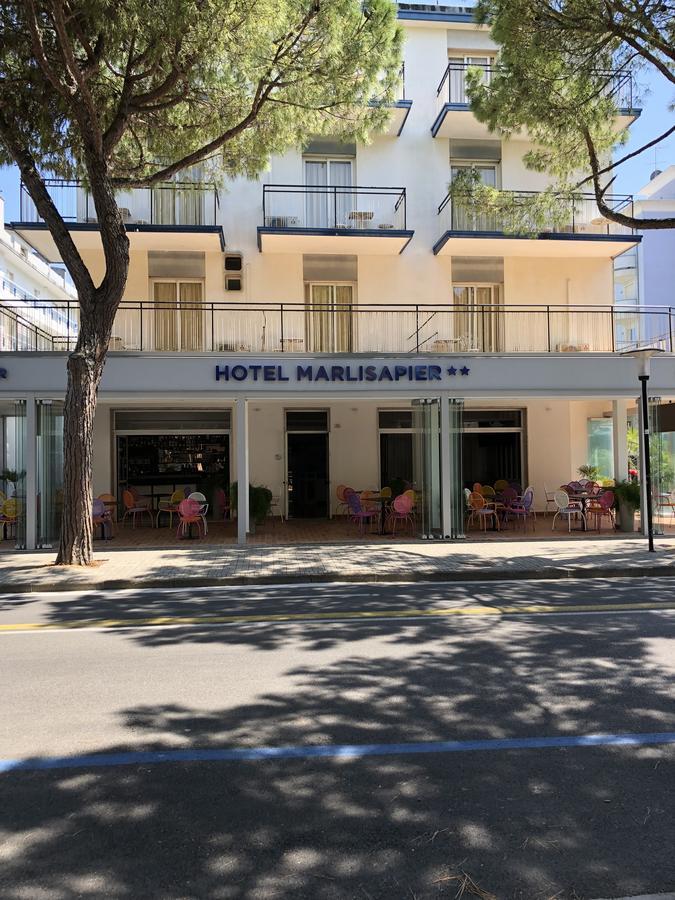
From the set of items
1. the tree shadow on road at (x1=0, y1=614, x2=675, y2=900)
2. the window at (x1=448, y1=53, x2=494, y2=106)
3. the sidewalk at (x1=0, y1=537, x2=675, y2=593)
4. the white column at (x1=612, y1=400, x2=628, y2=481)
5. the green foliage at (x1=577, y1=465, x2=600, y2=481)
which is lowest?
the tree shadow on road at (x1=0, y1=614, x2=675, y2=900)

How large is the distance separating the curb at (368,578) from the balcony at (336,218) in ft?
31.4

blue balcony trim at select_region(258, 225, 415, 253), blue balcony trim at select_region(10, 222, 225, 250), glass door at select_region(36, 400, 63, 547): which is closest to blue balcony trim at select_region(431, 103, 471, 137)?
blue balcony trim at select_region(258, 225, 415, 253)

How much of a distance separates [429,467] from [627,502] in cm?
451

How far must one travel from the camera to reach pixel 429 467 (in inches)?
563

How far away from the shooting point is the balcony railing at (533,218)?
1463 centimetres

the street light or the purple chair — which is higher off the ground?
the street light

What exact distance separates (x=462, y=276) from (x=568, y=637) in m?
13.4

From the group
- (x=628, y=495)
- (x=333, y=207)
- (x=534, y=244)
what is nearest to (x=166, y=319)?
(x=333, y=207)

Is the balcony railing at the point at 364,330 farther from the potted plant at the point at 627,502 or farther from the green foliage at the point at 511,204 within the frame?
the potted plant at the point at 627,502

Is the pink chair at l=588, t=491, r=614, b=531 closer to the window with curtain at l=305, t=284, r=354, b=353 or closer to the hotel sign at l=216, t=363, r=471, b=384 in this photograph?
the hotel sign at l=216, t=363, r=471, b=384

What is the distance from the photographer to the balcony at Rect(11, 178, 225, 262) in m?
15.9

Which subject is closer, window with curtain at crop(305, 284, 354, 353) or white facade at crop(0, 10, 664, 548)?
white facade at crop(0, 10, 664, 548)

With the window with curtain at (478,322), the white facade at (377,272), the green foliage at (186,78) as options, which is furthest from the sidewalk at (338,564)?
the green foliage at (186,78)

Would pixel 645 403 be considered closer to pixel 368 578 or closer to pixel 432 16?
pixel 368 578
